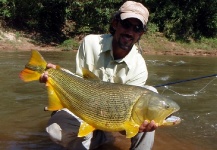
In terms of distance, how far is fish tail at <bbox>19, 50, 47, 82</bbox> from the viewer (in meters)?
3.28

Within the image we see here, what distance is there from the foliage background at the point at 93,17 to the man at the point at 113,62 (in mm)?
15412

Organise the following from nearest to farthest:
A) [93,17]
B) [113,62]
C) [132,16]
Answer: [132,16] → [113,62] → [93,17]

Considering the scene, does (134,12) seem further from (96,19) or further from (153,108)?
(96,19)

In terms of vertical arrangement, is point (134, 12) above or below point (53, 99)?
above

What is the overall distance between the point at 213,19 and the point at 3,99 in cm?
1839

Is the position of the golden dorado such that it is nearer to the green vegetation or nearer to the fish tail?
the fish tail

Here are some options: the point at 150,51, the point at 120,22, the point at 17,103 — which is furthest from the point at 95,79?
the point at 150,51

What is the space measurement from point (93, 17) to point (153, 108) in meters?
17.8

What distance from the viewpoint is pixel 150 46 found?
749 inches

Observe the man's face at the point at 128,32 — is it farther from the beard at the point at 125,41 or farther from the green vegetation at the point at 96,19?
the green vegetation at the point at 96,19

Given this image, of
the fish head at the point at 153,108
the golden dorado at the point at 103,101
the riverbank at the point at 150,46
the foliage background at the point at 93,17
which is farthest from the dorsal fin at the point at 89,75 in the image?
the foliage background at the point at 93,17

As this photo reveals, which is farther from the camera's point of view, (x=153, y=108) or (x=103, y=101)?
(x=103, y=101)

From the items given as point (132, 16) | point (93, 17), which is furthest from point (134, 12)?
point (93, 17)

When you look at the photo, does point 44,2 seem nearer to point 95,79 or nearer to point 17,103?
point 17,103
